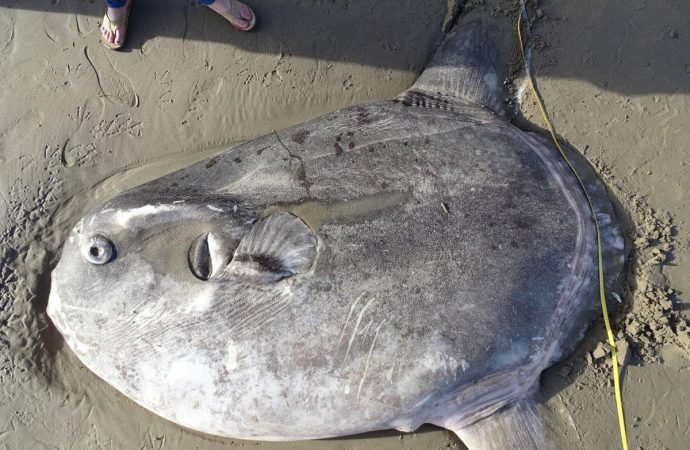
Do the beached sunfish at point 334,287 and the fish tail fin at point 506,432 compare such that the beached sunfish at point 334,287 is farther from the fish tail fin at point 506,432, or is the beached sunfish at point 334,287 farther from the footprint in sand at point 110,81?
the footprint in sand at point 110,81

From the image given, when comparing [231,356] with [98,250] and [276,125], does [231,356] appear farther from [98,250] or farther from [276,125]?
[276,125]

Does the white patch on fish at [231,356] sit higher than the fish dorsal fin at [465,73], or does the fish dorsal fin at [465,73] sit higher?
the fish dorsal fin at [465,73]

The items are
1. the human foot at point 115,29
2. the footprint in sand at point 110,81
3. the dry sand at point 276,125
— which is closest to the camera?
the dry sand at point 276,125

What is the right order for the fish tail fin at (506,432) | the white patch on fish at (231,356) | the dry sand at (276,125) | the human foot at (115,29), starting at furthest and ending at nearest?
the human foot at (115,29) → the dry sand at (276,125) → the fish tail fin at (506,432) → the white patch on fish at (231,356)

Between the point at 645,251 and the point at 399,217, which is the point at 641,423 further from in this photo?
the point at 399,217

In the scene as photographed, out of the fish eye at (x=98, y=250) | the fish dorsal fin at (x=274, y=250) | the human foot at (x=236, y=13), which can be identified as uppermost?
the human foot at (x=236, y=13)

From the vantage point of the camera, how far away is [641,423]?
12.4ft

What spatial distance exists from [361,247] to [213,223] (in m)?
1.02

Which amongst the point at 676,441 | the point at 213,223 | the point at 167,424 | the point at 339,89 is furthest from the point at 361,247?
the point at 676,441

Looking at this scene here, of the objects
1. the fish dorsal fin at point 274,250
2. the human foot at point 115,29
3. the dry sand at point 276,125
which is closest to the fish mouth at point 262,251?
the fish dorsal fin at point 274,250

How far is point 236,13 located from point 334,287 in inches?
107

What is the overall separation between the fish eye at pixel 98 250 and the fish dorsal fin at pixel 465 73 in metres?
2.54

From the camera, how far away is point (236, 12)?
14.0ft

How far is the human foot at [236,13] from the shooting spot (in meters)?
4.16
